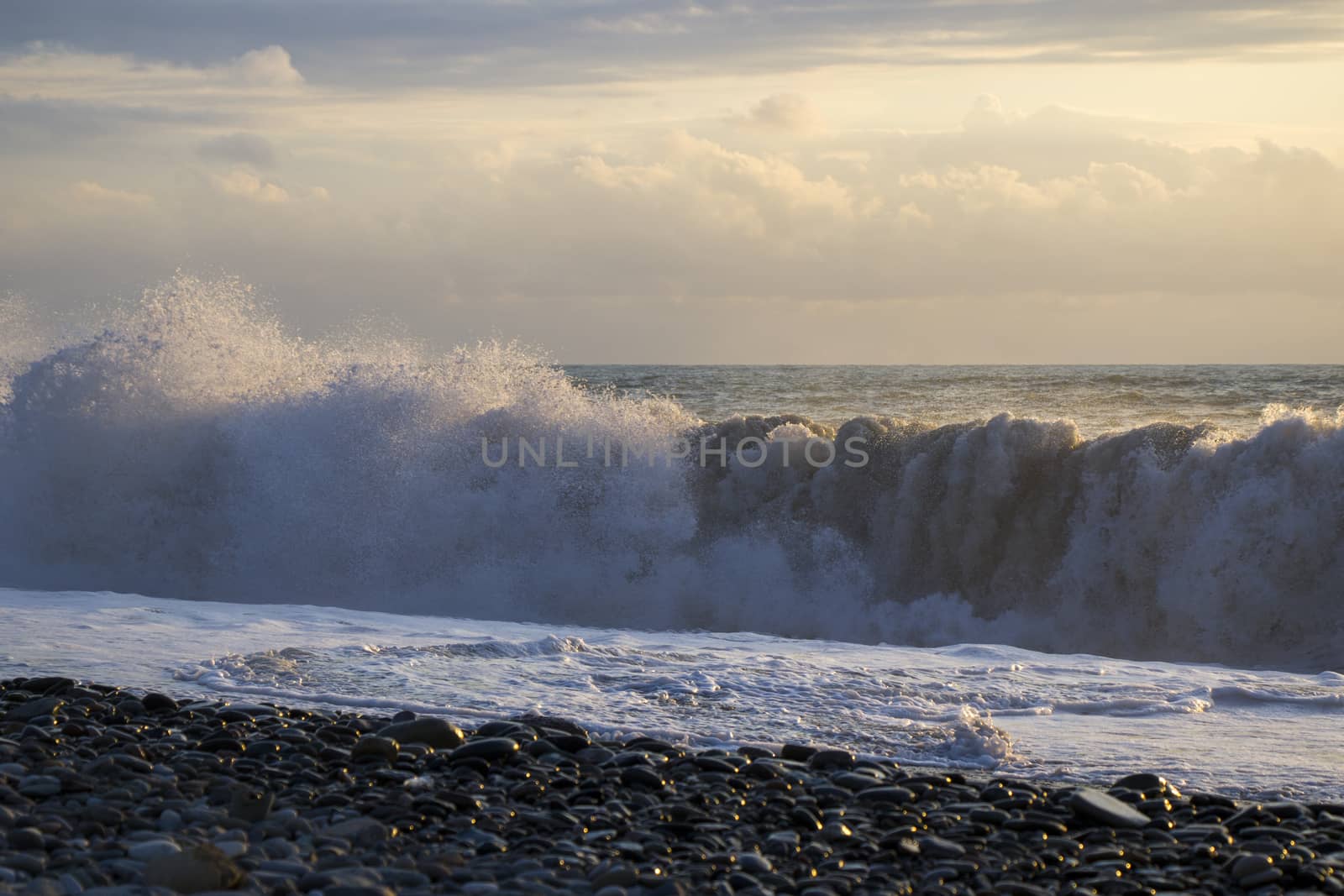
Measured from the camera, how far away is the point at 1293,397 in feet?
81.7

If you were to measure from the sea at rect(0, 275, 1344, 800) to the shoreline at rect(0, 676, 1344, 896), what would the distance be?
5.29 feet

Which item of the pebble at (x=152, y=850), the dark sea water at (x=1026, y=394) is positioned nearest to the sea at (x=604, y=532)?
the pebble at (x=152, y=850)

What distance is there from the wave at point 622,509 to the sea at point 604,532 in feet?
0.09

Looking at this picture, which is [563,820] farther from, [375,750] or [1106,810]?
[1106,810]

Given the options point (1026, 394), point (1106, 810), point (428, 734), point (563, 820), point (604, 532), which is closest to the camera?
point (563, 820)

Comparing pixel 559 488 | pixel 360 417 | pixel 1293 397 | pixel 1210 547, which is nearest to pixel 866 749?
pixel 1210 547

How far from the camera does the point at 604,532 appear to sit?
457 inches

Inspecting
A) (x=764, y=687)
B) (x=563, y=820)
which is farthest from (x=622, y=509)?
(x=563, y=820)

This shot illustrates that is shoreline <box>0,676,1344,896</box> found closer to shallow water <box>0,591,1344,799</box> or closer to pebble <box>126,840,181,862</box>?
pebble <box>126,840,181,862</box>

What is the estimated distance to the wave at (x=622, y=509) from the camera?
9875 mm

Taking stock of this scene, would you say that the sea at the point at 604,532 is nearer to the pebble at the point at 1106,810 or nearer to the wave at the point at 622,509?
the wave at the point at 622,509

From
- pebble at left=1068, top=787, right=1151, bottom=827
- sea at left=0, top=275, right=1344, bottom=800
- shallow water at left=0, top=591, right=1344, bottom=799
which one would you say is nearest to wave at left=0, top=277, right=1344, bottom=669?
sea at left=0, top=275, right=1344, bottom=800

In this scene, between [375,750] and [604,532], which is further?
[604,532]

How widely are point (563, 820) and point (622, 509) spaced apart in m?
8.27
